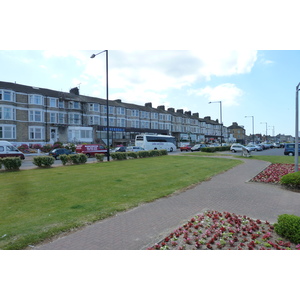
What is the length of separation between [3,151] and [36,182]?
13839 mm

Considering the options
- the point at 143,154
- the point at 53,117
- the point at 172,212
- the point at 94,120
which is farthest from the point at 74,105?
the point at 172,212

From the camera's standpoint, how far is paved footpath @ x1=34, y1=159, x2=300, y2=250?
457 centimetres

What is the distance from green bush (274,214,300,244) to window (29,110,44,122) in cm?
4214

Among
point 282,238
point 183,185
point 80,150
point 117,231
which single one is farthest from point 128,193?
point 80,150

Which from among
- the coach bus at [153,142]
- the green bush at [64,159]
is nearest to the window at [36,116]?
the coach bus at [153,142]

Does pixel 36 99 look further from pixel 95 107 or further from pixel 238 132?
pixel 238 132

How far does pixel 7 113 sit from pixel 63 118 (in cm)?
Result: 978

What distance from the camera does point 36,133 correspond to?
1604 inches

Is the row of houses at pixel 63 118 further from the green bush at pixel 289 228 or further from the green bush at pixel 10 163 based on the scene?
the green bush at pixel 289 228

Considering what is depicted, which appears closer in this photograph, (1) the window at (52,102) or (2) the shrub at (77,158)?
(2) the shrub at (77,158)

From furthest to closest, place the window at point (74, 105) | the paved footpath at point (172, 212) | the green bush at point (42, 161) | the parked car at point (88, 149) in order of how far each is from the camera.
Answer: the window at point (74, 105) < the parked car at point (88, 149) < the green bush at point (42, 161) < the paved footpath at point (172, 212)

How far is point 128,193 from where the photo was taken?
8.52 metres

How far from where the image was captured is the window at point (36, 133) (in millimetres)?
40156

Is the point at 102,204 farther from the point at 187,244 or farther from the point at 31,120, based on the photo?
the point at 31,120
